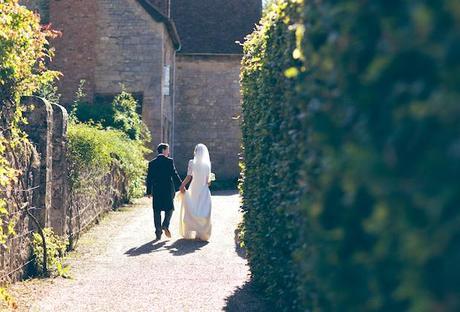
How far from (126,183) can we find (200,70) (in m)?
13.8

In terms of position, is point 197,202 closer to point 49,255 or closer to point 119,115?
point 49,255

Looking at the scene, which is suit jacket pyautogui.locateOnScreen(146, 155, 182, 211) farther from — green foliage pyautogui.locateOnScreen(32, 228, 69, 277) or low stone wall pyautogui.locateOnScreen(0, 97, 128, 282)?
green foliage pyautogui.locateOnScreen(32, 228, 69, 277)

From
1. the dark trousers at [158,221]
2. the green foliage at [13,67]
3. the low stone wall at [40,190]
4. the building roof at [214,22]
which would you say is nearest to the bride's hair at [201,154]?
the dark trousers at [158,221]

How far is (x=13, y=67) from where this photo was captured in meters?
7.14

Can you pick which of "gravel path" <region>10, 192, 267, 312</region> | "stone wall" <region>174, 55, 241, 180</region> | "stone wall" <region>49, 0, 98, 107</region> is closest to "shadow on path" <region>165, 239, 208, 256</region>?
"gravel path" <region>10, 192, 267, 312</region>

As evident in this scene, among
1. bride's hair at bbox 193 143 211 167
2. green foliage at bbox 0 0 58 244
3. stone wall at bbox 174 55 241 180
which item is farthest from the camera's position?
stone wall at bbox 174 55 241 180

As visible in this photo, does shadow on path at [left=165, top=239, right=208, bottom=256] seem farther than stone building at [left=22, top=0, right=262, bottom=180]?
No

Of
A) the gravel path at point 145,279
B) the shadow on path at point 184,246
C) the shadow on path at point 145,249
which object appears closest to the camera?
the gravel path at point 145,279

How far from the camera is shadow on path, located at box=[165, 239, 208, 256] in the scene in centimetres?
1112

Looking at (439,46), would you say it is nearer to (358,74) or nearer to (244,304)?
(358,74)

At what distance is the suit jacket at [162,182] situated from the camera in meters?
12.7

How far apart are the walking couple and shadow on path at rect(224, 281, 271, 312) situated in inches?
179

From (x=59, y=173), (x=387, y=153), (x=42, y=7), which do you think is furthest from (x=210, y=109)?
(x=387, y=153)

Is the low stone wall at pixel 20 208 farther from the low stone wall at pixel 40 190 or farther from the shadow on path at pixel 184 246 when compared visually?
the shadow on path at pixel 184 246
